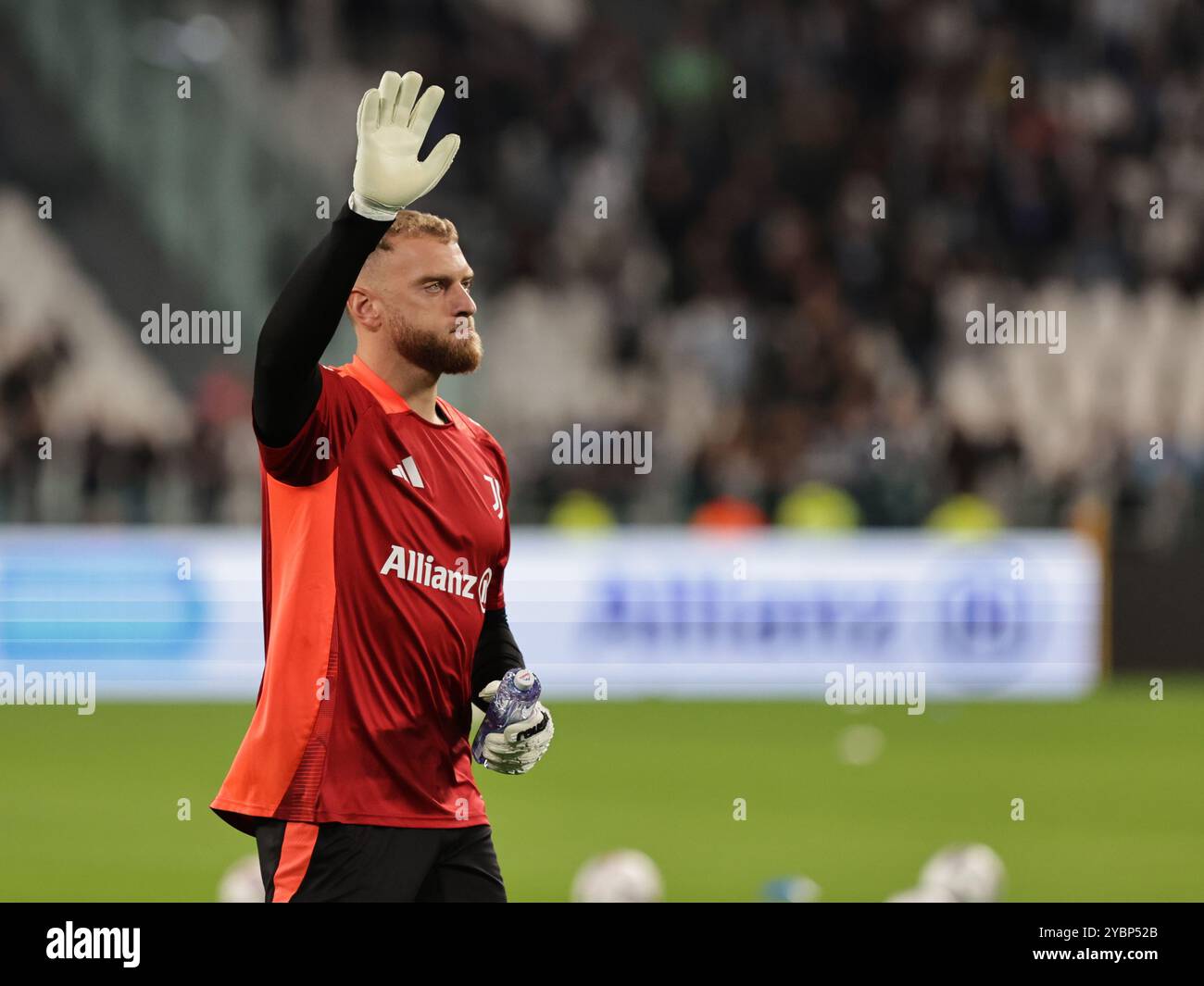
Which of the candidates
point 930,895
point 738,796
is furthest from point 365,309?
point 738,796

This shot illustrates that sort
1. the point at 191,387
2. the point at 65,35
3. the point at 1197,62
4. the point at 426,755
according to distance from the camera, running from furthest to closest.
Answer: the point at 1197,62 < the point at 65,35 < the point at 191,387 < the point at 426,755

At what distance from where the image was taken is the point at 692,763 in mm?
12094

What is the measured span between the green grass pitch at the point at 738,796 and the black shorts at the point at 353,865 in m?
3.54

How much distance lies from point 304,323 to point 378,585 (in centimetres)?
74

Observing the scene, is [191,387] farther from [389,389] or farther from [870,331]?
[389,389]

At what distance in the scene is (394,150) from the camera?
14.9ft

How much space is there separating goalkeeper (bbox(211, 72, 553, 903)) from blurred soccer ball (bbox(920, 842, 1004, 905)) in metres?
2.91

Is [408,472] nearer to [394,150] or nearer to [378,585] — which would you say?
[378,585]


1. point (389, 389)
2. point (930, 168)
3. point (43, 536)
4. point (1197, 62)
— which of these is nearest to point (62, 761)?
point (43, 536)

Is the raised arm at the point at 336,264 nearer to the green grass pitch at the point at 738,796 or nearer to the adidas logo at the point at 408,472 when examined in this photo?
the adidas logo at the point at 408,472

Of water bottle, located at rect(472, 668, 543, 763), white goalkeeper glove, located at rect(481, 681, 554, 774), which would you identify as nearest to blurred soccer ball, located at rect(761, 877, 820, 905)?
white goalkeeper glove, located at rect(481, 681, 554, 774)

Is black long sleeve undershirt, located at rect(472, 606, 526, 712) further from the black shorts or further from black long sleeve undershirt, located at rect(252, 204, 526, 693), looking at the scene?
black long sleeve undershirt, located at rect(252, 204, 526, 693)

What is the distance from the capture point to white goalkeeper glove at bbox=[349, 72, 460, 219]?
447cm

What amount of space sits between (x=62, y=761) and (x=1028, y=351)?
1006 cm
